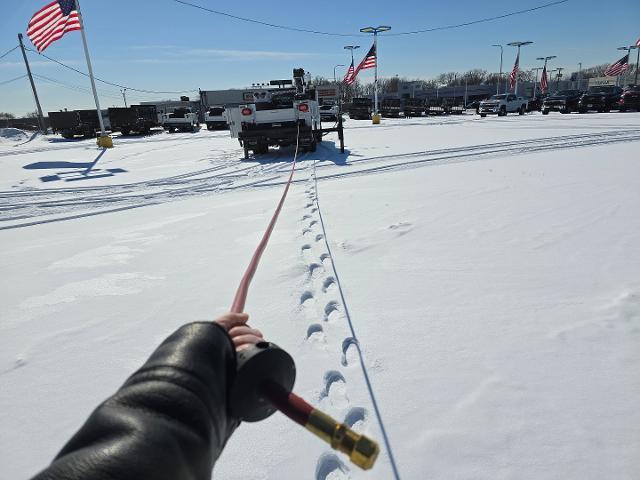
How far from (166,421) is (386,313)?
214 centimetres

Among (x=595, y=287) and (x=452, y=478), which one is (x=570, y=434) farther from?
(x=595, y=287)

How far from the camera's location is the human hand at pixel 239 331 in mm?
926

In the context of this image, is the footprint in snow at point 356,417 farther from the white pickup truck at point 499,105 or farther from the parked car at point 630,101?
the parked car at point 630,101

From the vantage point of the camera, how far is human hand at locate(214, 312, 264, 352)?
926mm

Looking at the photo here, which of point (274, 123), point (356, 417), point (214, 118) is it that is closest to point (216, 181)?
point (274, 123)

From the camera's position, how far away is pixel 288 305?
281 cm

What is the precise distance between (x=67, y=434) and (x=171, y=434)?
1.58 m

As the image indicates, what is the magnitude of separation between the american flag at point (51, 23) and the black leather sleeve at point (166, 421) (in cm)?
1580

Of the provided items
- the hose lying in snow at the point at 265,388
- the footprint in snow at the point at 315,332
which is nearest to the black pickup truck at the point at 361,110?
the footprint in snow at the point at 315,332

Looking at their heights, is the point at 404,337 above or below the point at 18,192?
below

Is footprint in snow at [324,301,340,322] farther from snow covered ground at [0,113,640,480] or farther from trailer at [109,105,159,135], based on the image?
trailer at [109,105,159,135]

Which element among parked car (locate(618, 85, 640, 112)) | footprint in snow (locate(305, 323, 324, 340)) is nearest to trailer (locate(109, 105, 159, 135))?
footprint in snow (locate(305, 323, 324, 340))

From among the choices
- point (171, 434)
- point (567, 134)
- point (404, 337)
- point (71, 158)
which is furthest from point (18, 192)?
point (567, 134)

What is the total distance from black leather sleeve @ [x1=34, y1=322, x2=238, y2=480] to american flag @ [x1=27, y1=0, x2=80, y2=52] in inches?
622
